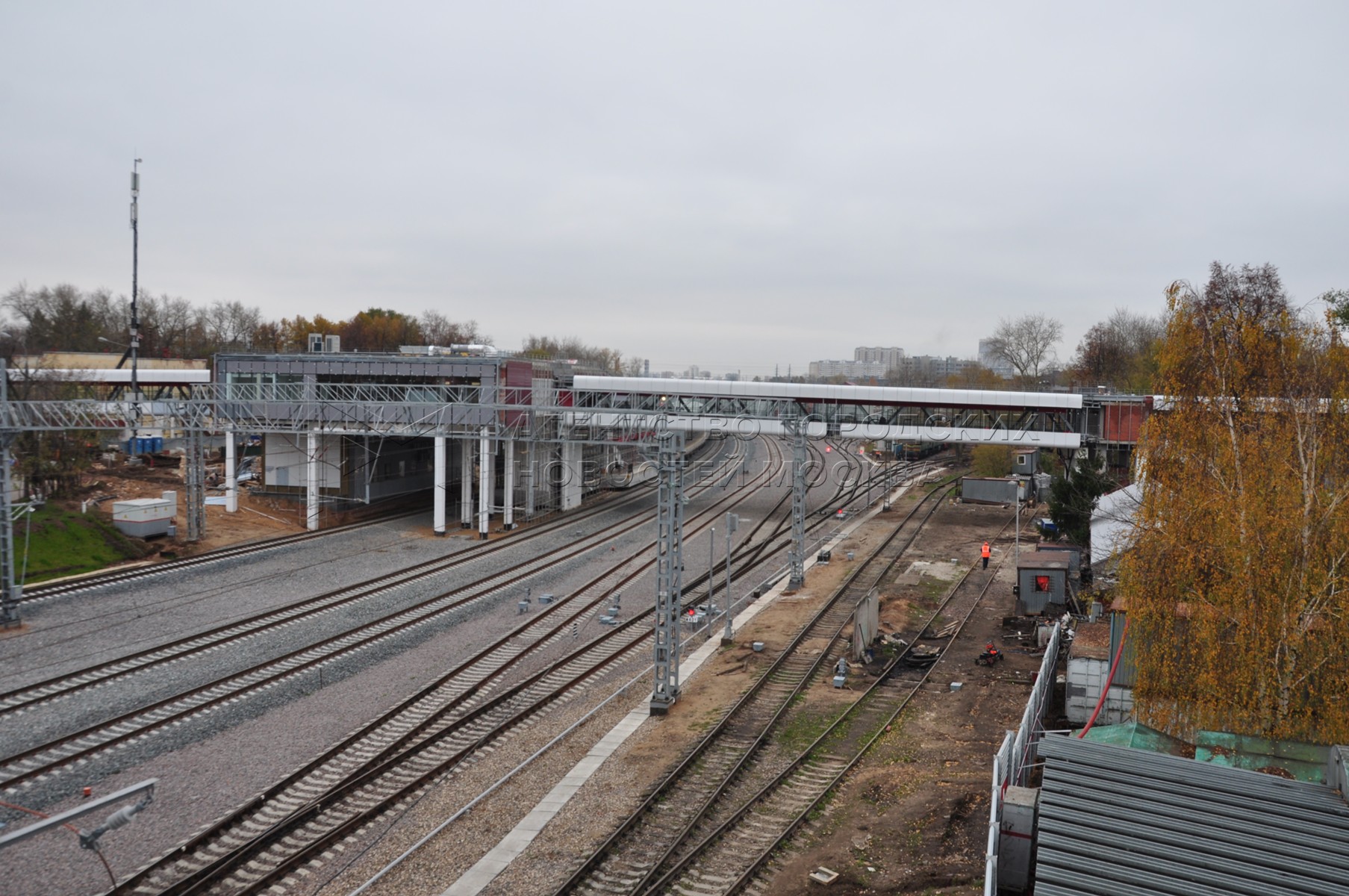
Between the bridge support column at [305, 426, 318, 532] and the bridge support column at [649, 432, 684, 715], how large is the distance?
787 inches

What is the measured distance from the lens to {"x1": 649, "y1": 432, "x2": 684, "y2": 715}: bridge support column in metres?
15.6

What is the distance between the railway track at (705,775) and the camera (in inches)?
402

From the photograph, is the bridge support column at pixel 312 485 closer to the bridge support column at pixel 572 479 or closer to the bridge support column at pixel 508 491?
the bridge support column at pixel 508 491

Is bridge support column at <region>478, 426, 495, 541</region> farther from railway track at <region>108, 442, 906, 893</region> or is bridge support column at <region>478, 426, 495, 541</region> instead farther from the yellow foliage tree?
the yellow foliage tree

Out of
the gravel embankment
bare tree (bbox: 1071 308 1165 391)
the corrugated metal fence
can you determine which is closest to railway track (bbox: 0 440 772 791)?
the gravel embankment

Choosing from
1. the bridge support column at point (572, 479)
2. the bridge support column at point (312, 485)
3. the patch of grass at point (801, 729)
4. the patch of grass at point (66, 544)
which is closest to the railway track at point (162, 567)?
the bridge support column at point (312, 485)

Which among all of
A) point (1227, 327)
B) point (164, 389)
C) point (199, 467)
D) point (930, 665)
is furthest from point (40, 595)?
point (164, 389)

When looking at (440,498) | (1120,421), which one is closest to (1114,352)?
(1120,421)

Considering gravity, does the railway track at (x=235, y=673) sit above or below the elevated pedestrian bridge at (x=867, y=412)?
below

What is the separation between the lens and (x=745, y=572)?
2759cm

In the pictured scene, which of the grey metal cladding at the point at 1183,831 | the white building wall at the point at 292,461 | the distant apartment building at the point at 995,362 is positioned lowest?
the grey metal cladding at the point at 1183,831

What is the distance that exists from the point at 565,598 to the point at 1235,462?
16608 millimetres

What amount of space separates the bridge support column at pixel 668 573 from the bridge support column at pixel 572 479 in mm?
22097

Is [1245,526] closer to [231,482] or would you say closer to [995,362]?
[231,482]
